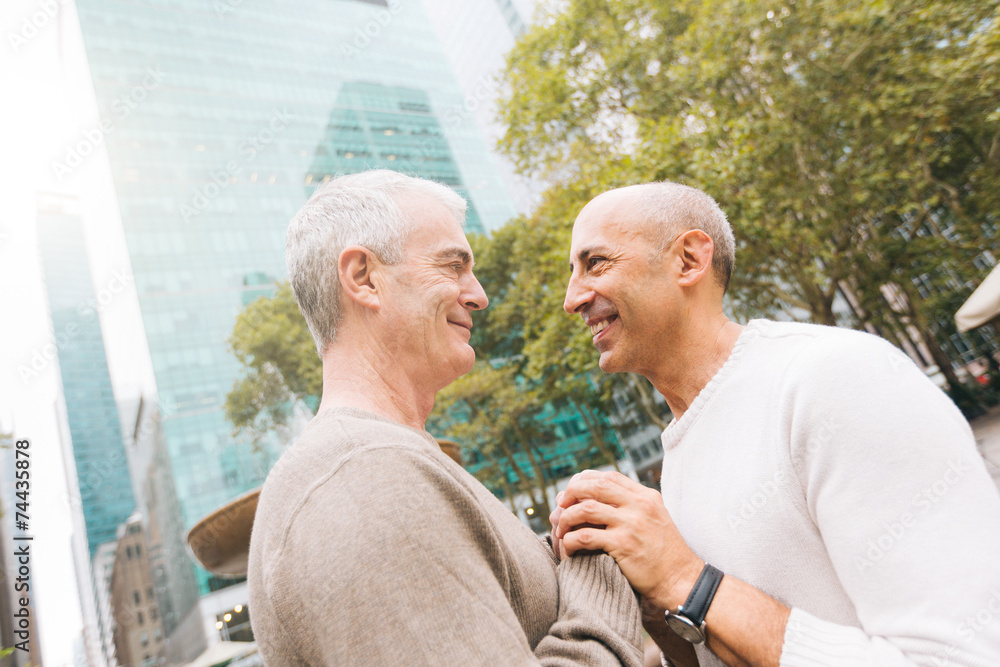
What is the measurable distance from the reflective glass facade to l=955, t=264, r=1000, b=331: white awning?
24.0 metres

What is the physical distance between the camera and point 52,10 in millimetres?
7082

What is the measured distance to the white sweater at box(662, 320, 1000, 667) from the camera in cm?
104

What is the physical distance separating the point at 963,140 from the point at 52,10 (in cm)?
1740

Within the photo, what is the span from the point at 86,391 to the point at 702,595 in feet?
104

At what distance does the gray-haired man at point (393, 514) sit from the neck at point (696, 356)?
0.78 metres

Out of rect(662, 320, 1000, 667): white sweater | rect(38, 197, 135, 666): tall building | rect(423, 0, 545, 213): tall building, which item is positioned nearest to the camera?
rect(662, 320, 1000, 667): white sweater

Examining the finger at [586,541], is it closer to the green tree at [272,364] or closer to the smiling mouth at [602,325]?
the smiling mouth at [602,325]

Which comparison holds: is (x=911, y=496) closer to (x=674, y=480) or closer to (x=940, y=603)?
(x=940, y=603)

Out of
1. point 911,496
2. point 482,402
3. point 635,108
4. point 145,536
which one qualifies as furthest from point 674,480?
point 145,536

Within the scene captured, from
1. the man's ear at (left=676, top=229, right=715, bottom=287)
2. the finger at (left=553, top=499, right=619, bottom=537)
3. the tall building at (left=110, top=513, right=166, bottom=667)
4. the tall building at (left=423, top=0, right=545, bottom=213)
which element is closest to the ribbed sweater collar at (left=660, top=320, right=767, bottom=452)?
the man's ear at (left=676, top=229, right=715, bottom=287)

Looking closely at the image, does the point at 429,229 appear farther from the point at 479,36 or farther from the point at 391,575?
the point at 479,36

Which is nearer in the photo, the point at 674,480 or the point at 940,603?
the point at 940,603

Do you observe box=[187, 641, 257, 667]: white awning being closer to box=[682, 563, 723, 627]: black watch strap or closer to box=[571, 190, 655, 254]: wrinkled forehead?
box=[571, 190, 655, 254]: wrinkled forehead

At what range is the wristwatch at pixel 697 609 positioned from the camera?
125cm
